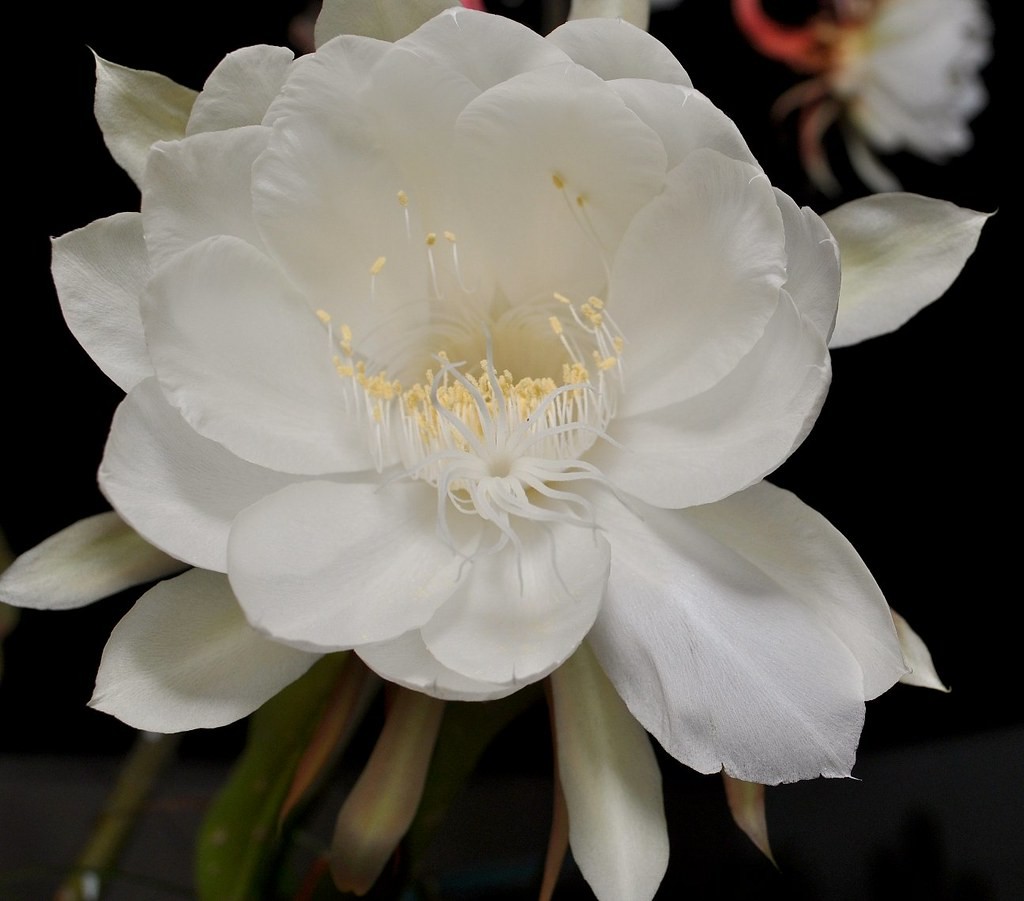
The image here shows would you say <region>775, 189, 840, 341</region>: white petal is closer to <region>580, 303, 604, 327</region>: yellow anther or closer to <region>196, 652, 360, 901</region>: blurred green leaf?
<region>580, 303, 604, 327</region>: yellow anther

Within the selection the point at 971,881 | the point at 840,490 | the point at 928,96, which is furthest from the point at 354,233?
the point at 928,96

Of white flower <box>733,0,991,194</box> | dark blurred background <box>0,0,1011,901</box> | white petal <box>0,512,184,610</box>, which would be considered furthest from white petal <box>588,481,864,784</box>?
white flower <box>733,0,991,194</box>

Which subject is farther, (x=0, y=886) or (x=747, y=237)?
(x=0, y=886)

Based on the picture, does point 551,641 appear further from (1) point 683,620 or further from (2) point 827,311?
(2) point 827,311

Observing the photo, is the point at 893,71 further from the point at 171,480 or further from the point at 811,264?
the point at 171,480

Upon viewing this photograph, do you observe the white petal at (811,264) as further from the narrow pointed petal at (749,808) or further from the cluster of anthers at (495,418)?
the narrow pointed petal at (749,808)

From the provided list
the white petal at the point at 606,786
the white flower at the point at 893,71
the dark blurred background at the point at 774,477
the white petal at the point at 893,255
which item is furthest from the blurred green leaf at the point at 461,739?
the white flower at the point at 893,71
